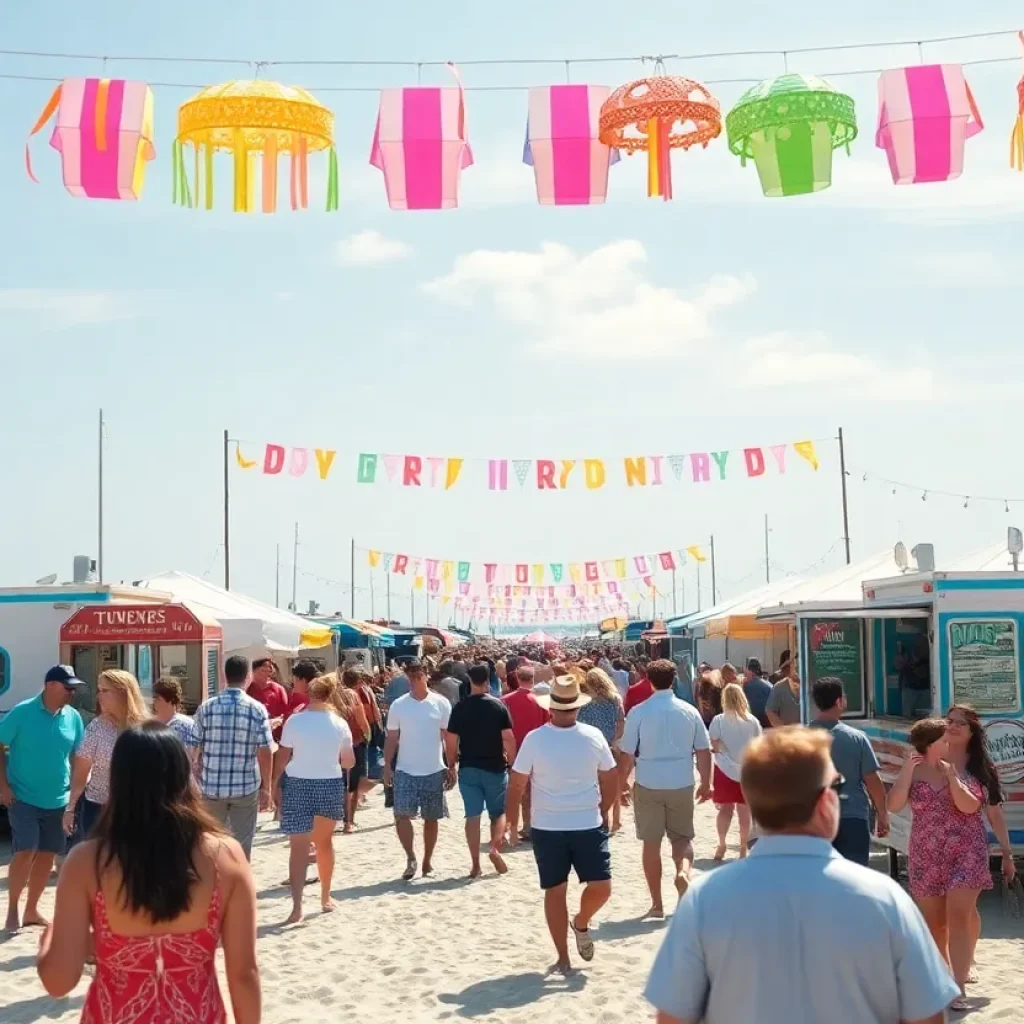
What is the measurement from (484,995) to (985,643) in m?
4.27

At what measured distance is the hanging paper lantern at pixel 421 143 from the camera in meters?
11.4

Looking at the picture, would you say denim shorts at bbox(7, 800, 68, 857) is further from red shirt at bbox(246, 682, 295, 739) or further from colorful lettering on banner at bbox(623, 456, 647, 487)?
colorful lettering on banner at bbox(623, 456, 647, 487)

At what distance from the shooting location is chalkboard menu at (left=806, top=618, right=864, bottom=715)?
12133 millimetres

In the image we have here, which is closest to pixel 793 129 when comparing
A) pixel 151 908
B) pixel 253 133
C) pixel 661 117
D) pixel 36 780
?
pixel 661 117

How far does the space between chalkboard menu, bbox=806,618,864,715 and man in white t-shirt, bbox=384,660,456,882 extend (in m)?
3.44

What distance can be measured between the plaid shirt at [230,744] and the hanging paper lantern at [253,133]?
174 inches

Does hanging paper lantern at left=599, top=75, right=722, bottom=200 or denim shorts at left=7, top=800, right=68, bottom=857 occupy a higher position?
hanging paper lantern at left=599, top=75, right=722, bottom=200

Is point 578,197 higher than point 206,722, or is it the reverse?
point 578,197

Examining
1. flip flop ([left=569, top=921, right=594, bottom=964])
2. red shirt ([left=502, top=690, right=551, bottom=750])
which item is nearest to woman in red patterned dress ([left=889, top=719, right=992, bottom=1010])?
flip flop ([left=569, top=921, right=594, bottom=964])

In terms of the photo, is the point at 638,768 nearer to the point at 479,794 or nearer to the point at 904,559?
the point at 479,794

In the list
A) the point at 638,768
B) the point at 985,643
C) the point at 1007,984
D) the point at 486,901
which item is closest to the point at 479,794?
the point at 486,901

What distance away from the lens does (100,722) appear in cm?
795

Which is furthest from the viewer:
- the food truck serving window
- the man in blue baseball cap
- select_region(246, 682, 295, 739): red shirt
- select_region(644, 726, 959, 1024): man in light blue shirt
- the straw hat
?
select_region(246, 682, 295, 739): red shirt

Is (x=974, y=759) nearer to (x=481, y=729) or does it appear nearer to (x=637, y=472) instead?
(x=481, y=729)
